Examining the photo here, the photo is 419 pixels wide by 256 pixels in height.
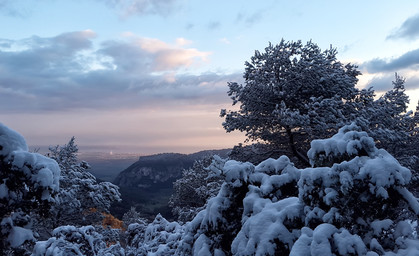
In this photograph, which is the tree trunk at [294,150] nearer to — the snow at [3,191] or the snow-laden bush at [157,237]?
the snow-laden bush at [157,237]

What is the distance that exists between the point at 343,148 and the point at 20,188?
5.80m

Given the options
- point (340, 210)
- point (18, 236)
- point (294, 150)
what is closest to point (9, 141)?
point (18, 236)

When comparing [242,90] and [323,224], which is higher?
[242,90]

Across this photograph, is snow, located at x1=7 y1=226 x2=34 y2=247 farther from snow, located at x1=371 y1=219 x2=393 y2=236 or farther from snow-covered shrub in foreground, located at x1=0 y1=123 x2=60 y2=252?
snow, located at x1=371 y1=219 x2=393 y2=236

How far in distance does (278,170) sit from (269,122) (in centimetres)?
1018

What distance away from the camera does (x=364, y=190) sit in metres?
3.74

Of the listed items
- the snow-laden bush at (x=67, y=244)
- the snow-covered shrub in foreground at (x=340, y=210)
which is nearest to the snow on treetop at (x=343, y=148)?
the snow-covered shrub in foreground at (x=340, y=210)

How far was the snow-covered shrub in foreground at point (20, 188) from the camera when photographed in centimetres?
561

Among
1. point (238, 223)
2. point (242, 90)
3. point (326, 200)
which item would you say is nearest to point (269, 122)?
point (242, 90)

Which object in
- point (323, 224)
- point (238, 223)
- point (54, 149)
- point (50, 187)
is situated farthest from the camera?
point (54, 149)

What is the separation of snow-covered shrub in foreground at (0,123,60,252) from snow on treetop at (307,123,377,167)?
4.71 metres

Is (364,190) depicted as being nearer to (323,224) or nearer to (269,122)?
(323,224)

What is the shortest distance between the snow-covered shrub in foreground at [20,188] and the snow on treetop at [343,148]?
4.71 m

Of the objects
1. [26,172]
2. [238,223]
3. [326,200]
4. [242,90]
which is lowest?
[238,223]
